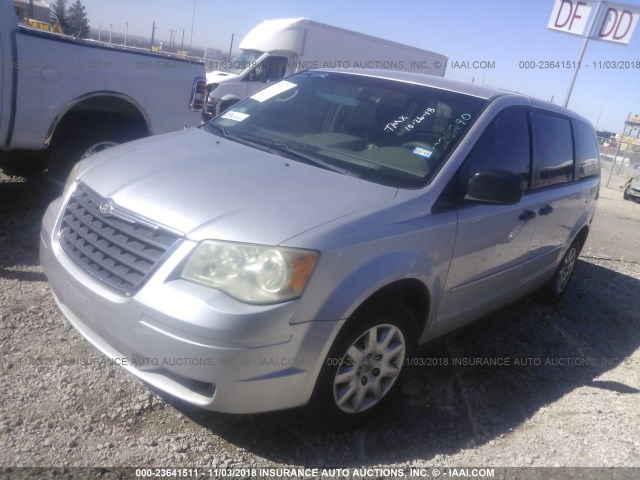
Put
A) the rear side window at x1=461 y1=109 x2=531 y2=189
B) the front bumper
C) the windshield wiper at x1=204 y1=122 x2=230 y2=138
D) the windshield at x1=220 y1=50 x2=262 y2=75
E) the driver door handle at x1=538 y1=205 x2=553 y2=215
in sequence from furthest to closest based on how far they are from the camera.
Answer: the windshield at x1=220 y1=50 x2=262 y2=75
the driver door handle at x1=538 y1=205 x2=553 y2=215
the windshield wiper at x1=204 y1=122 x2=230 y2=138
the rear side window at x1=461 y1=109 x2=531 y2=189
the front bumper

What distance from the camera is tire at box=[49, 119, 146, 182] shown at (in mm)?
5172

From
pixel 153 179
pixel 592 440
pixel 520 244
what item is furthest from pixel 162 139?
pixel 592 440

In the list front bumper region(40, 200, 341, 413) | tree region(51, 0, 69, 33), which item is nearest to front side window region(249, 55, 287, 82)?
tree region(51, 0, 69, 33)

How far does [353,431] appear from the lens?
2.84 meters

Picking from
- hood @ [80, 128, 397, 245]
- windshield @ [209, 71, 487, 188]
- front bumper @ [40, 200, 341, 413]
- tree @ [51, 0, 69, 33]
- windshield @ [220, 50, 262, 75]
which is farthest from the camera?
windshield @ [220, 50, 262, 75]

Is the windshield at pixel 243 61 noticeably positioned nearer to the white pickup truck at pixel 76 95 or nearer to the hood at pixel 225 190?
the white pickup truck at pixel 76 95

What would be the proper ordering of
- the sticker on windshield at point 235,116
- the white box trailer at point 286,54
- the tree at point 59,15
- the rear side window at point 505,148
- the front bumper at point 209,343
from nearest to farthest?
the front bumper at point 209,343, the rear side window at point 505,148, the sticker on windshield at point 235,116, the tree at point 59,15, the white box trailer at point 286,54

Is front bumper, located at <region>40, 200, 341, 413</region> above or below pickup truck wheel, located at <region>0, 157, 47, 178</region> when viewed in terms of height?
above

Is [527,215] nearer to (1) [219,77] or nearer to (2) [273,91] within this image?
(2) [273,91]

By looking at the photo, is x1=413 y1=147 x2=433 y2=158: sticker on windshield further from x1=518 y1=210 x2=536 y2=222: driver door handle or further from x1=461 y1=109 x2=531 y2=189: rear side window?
x1=518 y1=210 x2=536 y2=222: driver door handle

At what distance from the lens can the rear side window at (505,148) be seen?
320 centimetres

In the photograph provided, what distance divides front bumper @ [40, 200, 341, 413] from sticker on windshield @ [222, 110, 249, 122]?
1.73 m

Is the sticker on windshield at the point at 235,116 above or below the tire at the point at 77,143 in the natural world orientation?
above

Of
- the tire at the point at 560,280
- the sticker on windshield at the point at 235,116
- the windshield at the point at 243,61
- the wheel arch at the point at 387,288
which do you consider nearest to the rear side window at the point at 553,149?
the tire at the point at 560,280
